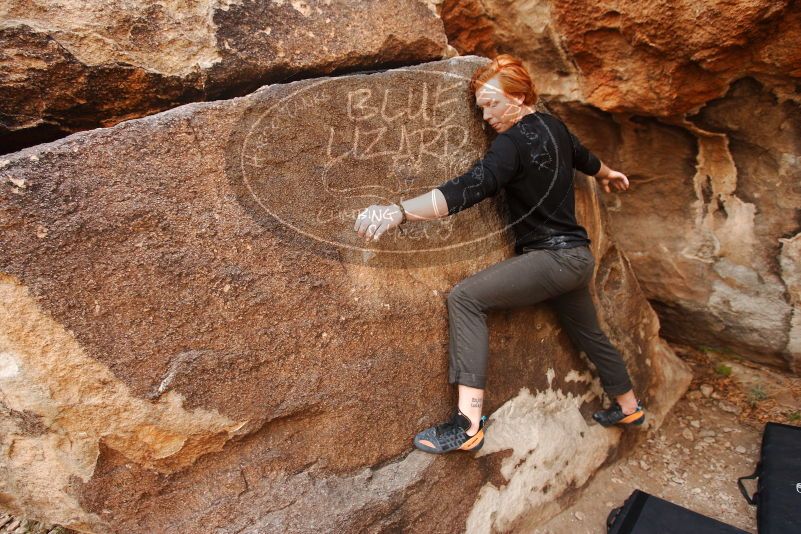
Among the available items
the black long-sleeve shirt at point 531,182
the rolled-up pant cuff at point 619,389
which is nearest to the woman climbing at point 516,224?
the black long-sleeve shirt at point 531,182

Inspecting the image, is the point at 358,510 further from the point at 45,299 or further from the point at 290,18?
the point at 290,18

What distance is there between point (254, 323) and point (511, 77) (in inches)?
46.1

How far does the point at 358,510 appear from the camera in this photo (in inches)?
66.9

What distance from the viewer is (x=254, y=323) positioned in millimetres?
1623

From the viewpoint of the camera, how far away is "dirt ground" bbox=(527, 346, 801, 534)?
222cm

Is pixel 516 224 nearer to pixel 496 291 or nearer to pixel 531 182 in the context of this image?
pixel 531 182

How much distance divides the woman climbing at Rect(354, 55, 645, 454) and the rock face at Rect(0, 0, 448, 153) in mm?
563

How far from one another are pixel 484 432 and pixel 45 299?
144 centimetres

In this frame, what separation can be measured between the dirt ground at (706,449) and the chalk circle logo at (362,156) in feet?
3.89

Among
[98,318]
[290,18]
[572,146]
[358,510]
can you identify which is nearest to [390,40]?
[290,18]

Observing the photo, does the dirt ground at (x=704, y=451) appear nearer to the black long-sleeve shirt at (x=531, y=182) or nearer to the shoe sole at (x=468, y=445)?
the shoe sole at (x=468, y=445)

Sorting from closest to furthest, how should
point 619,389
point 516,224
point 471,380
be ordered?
1. point 471,380
2. point 516,224
3. point 619,389

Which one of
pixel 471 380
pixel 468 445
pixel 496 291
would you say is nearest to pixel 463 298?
pixel 496 291

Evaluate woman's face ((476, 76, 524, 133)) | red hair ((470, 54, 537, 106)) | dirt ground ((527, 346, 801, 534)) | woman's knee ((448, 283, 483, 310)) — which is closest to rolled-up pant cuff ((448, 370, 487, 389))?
woman's knee ((448, 283, 483, 310))
